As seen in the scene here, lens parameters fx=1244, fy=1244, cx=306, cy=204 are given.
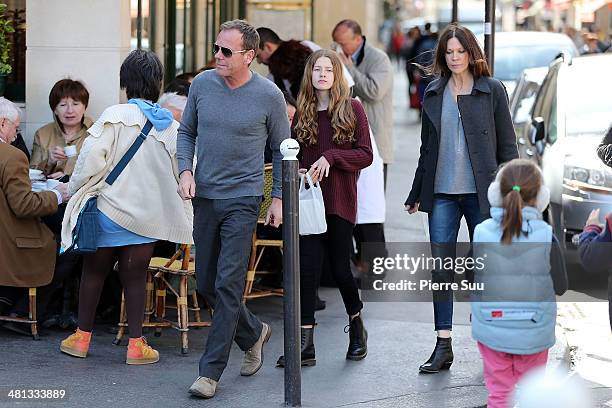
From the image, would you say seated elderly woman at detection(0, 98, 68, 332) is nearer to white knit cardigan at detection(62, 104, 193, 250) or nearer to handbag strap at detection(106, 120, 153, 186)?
white knit cardigan at detection(62, 104, 193, 250)

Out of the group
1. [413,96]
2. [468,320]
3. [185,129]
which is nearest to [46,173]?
[185,129]

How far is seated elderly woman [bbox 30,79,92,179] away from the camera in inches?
309

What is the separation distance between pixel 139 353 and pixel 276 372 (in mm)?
780

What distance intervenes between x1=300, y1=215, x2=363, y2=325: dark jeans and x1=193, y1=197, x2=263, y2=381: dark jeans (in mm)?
619

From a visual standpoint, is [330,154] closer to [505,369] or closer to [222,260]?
[222,260]

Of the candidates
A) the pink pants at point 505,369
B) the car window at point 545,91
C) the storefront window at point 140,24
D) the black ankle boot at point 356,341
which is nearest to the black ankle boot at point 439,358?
the black ankle boot at point 356,341

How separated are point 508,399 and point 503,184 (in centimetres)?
89

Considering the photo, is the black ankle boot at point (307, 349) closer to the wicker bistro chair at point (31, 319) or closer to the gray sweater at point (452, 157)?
the gray sweater at point (452, 157)

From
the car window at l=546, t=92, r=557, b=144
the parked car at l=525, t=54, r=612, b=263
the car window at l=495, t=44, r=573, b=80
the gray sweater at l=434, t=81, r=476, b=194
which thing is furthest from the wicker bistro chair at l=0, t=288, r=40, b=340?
the car window at l=495, t=44, r=573, b=80

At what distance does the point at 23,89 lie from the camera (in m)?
8.72

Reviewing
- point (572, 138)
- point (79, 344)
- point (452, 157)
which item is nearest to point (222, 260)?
point (79, 344)

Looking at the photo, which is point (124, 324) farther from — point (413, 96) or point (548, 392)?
point (413, 96)

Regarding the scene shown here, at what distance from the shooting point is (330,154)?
270 inches

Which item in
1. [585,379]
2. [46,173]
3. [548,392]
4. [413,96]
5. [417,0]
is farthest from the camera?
[417,0]
